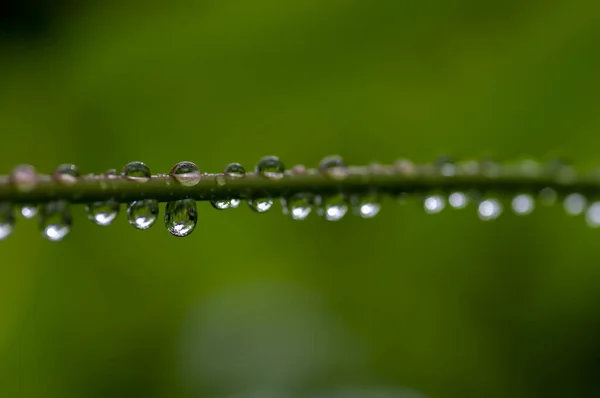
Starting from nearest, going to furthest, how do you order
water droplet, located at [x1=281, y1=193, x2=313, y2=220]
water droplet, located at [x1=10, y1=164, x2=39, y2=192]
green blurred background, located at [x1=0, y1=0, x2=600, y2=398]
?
water droplet, located at [x1=10, y1=164, x2=39, y2=192] < water droplet, located at [x1=281, y1=193, x2=313, y2=220] < green blurred background, located at [x1=0, y1=0, x2=600, y2=398]

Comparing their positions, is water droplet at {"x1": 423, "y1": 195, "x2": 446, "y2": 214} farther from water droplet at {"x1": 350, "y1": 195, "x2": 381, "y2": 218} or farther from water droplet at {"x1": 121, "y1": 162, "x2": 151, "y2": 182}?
water droplet at {"x1": 121, "y1": 162, "x2": 151, "y2": 182}

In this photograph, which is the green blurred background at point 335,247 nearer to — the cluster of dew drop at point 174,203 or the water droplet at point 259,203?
the cluster of dew drop at point 174,203

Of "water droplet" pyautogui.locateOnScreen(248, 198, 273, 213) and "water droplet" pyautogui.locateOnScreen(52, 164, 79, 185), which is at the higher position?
"water droplet" pyautogui.locateOnScreen(248, 198, 273, 213)

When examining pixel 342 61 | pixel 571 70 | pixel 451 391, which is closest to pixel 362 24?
pixel 342 61

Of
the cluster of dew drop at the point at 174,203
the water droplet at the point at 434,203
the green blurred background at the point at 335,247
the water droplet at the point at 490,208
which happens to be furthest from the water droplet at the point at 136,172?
the green blurred background at the point at 335,247

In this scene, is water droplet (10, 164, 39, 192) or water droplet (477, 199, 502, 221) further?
water droplet (477, 199, 502, 221)

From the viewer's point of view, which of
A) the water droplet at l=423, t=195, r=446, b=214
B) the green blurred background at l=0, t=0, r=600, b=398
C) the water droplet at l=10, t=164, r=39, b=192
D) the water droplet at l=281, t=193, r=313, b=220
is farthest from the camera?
the green blurred background at l=0, t=0, r=600, b=398

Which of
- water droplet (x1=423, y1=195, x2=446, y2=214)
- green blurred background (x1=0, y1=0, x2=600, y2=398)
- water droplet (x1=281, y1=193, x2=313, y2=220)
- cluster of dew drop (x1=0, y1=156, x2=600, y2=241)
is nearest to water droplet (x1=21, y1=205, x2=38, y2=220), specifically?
cluster of dew drop (x1=0, y1=156, x2=600, y2=241)

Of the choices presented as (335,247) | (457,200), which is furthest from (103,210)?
(335,247)
